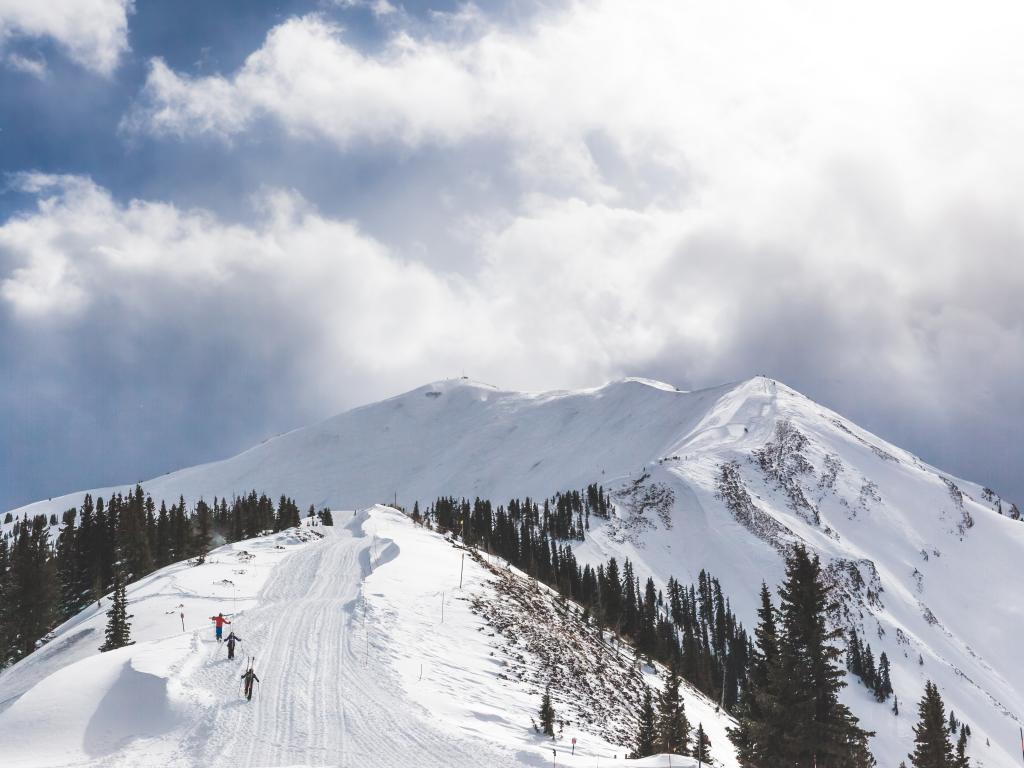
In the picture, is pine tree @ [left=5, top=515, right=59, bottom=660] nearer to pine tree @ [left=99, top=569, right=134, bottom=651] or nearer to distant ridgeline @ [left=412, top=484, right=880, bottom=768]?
pine tree @ [left=99, top=569, right=134, bottom=651]

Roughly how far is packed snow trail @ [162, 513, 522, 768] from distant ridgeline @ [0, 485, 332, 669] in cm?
3714

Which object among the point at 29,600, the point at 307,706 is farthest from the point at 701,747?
the point at 29,600

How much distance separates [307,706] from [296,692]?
5.59 ft

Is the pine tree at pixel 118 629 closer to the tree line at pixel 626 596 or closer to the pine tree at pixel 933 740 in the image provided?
the tree line at pixel 626 596

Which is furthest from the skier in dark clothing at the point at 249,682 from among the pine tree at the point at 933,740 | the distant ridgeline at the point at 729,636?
the pine tree at the point at 933,740

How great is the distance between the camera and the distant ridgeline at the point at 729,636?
22.5 metres

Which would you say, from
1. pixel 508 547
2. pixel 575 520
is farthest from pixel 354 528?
pixel 575 520

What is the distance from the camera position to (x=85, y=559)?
7869 centimetres

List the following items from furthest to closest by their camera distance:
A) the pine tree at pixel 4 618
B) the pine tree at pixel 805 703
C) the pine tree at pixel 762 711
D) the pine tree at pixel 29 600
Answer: the pine tree at pixel 29 600 → the pine tree at pixel 4 618 → the pine tree at pixel 762 711 → the pine tree at pixel 805 703

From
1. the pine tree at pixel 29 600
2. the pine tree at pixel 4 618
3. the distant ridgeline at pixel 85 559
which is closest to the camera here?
the pine tree at pixel 4 618

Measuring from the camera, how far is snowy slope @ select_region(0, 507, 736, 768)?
20.2 meters

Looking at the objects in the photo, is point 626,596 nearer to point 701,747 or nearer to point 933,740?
point 933,740

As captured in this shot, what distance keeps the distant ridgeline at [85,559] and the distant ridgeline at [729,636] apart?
34.0 meters

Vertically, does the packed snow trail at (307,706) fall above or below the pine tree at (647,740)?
above
